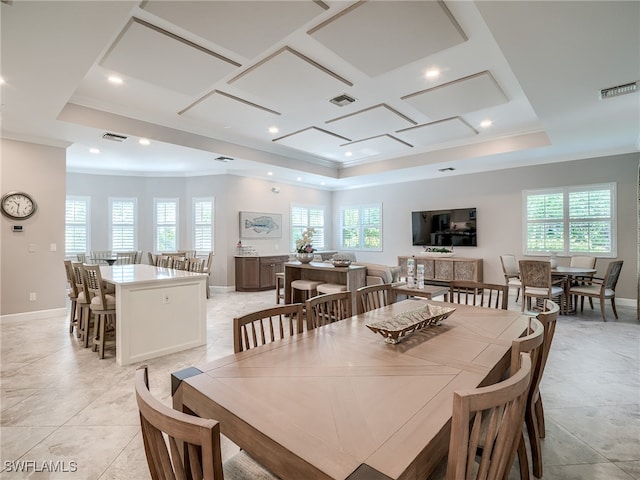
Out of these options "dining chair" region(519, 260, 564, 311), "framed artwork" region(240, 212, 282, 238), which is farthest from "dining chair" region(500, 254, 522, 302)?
"framed artwork" region(240, 212, 282, 238)

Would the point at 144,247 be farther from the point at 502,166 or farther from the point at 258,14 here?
the point at 502,166

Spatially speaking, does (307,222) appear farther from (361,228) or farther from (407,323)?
(407,323)

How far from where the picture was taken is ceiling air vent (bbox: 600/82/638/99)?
333cm

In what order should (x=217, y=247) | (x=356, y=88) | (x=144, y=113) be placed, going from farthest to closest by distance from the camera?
(x=217, y=247), (x=144, y=113), (x=356, y=88)

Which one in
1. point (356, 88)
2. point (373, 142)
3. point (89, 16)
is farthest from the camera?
point (373, 142)

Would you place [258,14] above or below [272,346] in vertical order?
above

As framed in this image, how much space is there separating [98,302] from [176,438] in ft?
11.5

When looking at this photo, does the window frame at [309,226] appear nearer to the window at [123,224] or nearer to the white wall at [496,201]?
the white wall at [496,201]

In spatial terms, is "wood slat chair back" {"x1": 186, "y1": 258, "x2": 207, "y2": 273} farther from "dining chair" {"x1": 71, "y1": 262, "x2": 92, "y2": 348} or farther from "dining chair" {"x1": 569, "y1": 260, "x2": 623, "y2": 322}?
"dining chair" {"x1": 569, "y1": 260, "x2": 623, "y2": 322}

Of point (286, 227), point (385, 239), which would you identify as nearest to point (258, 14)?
point (286, 227)

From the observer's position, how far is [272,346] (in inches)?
64.6

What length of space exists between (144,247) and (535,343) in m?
8.68

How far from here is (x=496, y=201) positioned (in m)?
7.34

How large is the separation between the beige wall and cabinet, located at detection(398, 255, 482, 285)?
23.0 feet
